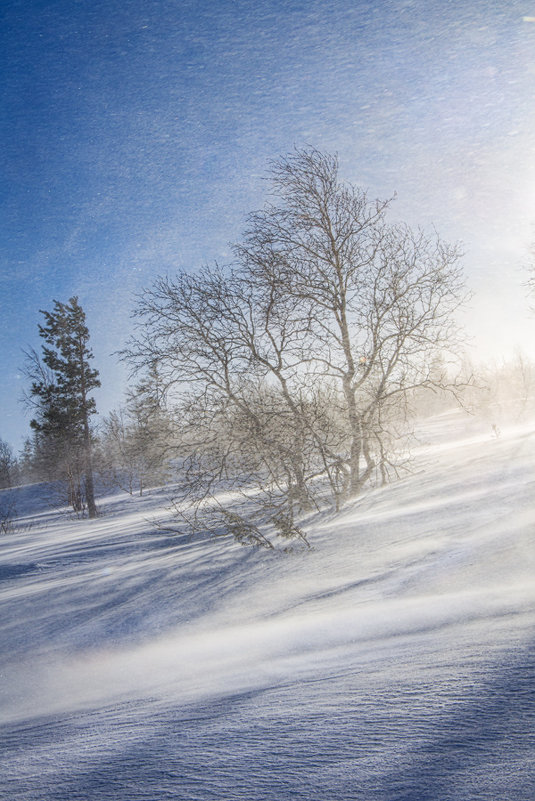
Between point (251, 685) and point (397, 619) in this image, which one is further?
point (397, 619)

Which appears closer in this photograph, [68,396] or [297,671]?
[297,671]

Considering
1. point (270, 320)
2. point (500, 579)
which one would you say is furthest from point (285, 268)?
point (500, 579)

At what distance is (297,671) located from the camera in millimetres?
1476

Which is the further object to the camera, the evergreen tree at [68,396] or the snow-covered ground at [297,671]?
the evergreen tree at [68,396]

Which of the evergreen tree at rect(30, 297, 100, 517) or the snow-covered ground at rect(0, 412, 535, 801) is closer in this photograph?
the snow-covered ground at rect(0, 412, 535, 801)

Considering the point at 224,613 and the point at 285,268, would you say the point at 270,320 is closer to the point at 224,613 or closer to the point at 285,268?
the point at 285,268

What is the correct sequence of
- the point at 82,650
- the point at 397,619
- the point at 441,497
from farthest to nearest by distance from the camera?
1. the point at 441,497
2. the point at 82,650
3. the point at 397,619

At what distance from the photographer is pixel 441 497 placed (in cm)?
443

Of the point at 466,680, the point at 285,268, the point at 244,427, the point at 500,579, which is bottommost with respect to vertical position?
the point at 500,579

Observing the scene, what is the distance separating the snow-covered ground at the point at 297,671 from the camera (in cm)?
85

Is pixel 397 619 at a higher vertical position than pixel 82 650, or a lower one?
higher

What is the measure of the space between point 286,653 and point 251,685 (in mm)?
319

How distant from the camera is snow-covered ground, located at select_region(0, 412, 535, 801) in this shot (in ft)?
2.80

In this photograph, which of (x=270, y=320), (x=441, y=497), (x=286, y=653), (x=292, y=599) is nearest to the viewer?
(x=286, y=653)
